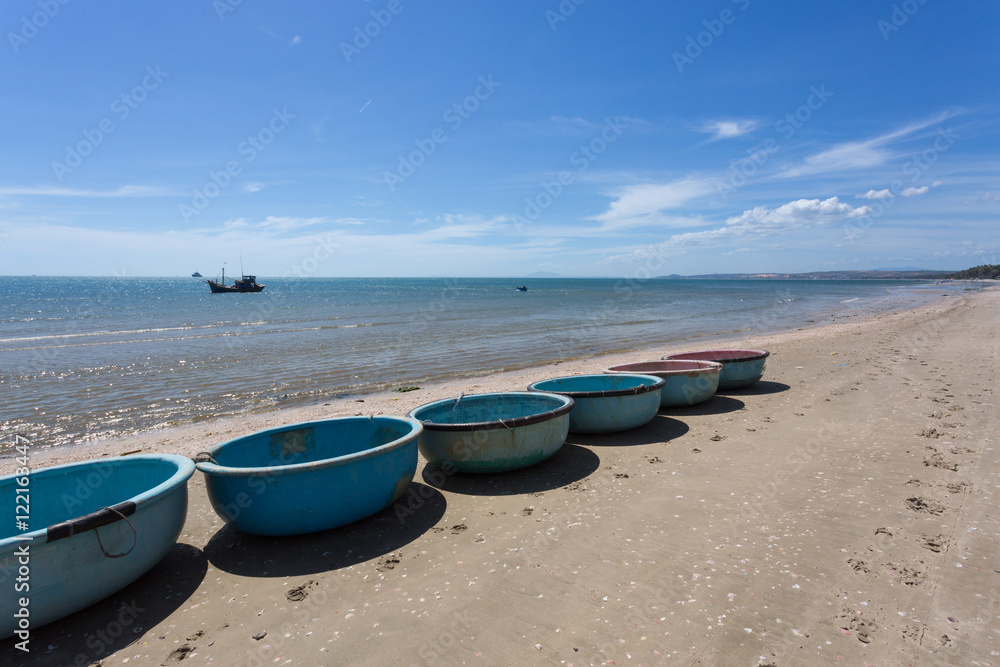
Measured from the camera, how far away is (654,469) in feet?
19.5

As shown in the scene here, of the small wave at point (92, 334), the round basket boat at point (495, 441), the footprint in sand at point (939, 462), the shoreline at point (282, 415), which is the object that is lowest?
the shoreline at point (282, 415)

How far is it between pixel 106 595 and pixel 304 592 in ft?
4.27

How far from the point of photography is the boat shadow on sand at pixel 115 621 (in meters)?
3.18

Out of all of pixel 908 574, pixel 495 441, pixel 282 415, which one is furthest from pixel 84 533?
pixel 282 415

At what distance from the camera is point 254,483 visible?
4.22 m

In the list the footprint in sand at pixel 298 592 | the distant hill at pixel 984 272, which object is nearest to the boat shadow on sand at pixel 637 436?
the footprint in sand at pixel 298 592

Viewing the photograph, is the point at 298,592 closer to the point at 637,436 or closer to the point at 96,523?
the point at 96,523

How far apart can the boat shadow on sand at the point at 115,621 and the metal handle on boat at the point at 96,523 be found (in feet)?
1.49

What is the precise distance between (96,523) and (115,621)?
2.48 feet

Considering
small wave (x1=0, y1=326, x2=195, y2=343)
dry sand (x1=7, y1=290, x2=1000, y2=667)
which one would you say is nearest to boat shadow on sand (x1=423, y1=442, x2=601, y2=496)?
dry sand (x1=7, y1=290, x2=1000, y2=667)

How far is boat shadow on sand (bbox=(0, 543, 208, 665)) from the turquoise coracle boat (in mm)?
155

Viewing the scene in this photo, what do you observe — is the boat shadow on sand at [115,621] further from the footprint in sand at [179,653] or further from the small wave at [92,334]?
the small wave at [92,334]

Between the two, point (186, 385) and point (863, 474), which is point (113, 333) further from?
point (863, 474)

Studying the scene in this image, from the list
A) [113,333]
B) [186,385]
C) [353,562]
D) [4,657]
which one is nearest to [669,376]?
[353,562]
